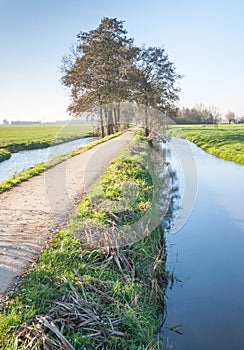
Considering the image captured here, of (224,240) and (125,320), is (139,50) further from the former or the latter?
(125,320)

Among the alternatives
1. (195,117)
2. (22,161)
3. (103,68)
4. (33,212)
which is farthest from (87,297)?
(195,117)

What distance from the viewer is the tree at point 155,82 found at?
82.9ft

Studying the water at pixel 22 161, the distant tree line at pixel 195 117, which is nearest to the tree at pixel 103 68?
the water at pixel 22 161

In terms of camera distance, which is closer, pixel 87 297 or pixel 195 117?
pixel 87 297

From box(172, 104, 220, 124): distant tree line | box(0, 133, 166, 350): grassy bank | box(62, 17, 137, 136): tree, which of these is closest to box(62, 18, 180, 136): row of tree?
box(62, 17, 137, 136): tree

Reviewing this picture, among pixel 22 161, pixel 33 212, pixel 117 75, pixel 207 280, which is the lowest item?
pixel 207 280

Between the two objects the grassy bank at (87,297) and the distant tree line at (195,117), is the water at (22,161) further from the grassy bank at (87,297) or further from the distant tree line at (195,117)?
the distant tree line at (195,117)

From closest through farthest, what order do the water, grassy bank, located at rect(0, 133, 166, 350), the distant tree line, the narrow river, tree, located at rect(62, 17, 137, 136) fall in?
grassy bank, located at rect(0, 133, 166, 350), the narrow river, the water, tree, located at rect(62, 17, 137, 136), the distant tree line

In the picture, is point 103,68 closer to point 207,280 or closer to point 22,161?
point 22,161

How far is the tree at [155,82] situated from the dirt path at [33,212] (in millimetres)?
15548

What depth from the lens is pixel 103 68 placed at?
24.0 metres

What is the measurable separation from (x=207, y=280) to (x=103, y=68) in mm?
21025

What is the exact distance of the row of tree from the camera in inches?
962

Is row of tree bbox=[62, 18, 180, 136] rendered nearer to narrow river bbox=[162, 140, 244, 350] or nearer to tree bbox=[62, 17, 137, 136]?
tree bbox=[62, 17, 137, 136]
